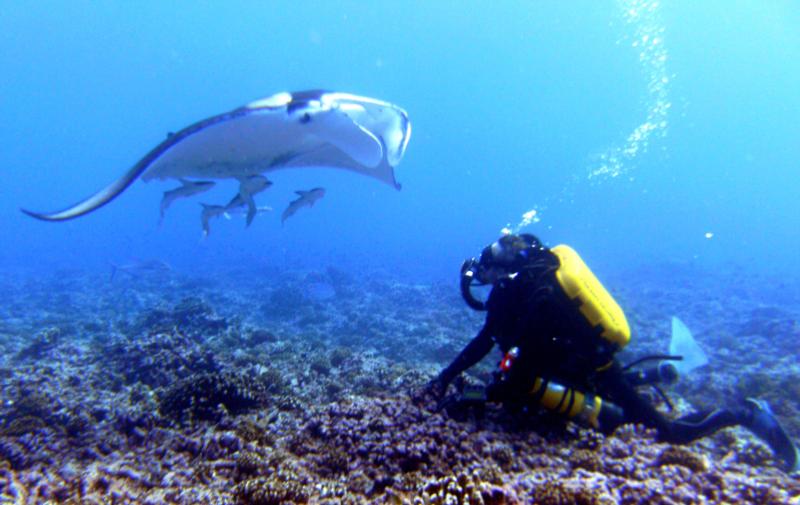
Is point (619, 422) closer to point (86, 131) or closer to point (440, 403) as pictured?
point (440, 403)

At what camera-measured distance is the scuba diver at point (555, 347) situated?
3.73 meters

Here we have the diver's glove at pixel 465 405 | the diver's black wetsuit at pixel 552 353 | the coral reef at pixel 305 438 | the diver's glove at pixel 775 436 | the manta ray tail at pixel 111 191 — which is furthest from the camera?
the diver's glove at pixel 775 436

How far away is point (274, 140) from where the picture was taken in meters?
3.76

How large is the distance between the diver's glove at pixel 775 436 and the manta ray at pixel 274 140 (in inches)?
193

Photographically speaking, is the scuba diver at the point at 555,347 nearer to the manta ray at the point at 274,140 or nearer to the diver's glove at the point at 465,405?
the diver's glove at the point at 465,405

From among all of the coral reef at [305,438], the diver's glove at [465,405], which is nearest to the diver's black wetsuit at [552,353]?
the diver's glove at [465,405]

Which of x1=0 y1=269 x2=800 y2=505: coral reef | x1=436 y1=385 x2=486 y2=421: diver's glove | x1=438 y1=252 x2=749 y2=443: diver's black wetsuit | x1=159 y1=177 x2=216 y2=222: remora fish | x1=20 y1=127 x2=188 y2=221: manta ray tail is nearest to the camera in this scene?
x1=0 y1=269 x2=800 y2=505: coral reef

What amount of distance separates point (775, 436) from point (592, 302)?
2917mm

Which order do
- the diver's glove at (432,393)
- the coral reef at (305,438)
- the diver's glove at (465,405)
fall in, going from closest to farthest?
1. the coral reef at (305,438)
2. the diver's glove at (465,405)
3. the diver's glove at (432,393)

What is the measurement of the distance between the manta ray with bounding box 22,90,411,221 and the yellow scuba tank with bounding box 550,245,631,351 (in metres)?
2.12

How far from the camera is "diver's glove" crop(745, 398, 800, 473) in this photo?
4395 mm

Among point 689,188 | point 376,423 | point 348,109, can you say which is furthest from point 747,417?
point 689,188

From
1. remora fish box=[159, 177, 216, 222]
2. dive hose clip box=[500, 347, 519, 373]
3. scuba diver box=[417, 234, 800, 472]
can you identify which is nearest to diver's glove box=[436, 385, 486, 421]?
scuba diver box=[417, 234, 800, 472]

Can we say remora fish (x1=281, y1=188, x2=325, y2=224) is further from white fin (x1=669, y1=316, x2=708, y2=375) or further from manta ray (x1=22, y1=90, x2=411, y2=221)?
white fin (x1=669, y1=316, x2=708, y2=375)
